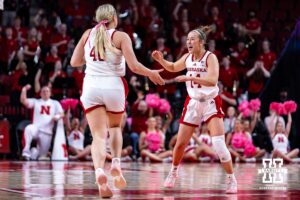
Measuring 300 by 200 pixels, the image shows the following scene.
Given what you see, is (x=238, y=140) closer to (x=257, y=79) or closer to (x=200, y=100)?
(x=257, y=79)

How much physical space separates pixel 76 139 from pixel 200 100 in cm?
917

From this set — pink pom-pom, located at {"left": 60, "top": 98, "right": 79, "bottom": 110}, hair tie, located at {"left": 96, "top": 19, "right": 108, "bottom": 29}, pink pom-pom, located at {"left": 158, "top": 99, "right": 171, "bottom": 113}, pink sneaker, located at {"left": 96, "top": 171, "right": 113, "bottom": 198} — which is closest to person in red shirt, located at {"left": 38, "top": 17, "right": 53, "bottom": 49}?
pink pom-pom, located at {"left": 60, "top": 98, "right": 79, "bottom": 110}

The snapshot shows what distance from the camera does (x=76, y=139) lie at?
1820 centimetres

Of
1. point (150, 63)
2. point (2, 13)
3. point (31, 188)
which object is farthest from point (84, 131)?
point (31, 188)

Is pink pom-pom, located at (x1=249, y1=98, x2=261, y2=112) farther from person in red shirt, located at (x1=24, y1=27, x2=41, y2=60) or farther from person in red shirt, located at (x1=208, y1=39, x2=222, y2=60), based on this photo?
person in red shirt, located at (x1=24, y1=27, x2=41, y2=60)

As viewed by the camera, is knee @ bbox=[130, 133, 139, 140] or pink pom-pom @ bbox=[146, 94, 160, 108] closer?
pink pom-pom @ bbox=[146, 94, 160, 108]

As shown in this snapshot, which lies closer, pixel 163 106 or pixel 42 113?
pixel 42 113

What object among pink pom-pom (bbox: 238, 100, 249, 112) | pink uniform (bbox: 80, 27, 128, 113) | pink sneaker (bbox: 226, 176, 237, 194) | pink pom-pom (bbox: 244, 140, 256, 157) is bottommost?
pink sneaker (bbox: 226, 176, 237, 194)

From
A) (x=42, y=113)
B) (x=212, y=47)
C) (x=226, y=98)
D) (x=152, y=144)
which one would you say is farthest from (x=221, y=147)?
(x=212, y=47)

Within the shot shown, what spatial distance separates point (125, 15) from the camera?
2242cm

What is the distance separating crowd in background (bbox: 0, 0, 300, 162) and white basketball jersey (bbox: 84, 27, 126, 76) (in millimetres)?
9843

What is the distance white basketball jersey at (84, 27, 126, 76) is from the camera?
26.7 feet

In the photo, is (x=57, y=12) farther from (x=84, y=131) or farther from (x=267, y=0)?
(x=267, y=0)

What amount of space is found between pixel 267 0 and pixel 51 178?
17193 millimetres
